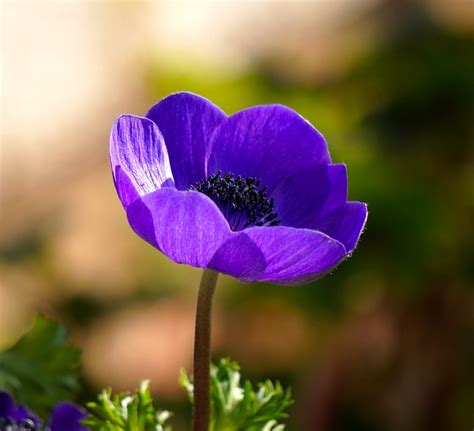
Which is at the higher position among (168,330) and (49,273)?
(49,273)

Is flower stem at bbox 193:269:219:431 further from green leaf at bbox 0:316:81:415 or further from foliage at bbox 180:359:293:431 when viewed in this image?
green leaf at bbox 0:316:81:415

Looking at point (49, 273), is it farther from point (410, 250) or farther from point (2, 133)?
point (2, 133)

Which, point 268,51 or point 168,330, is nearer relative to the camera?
point 168,330

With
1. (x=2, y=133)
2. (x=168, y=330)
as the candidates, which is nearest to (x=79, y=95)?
(x=2, y=133)

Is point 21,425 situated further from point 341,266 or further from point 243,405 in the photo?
point 341,266

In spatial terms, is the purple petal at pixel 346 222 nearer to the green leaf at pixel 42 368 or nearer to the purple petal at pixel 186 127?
the purple petal at pixel 186 127
